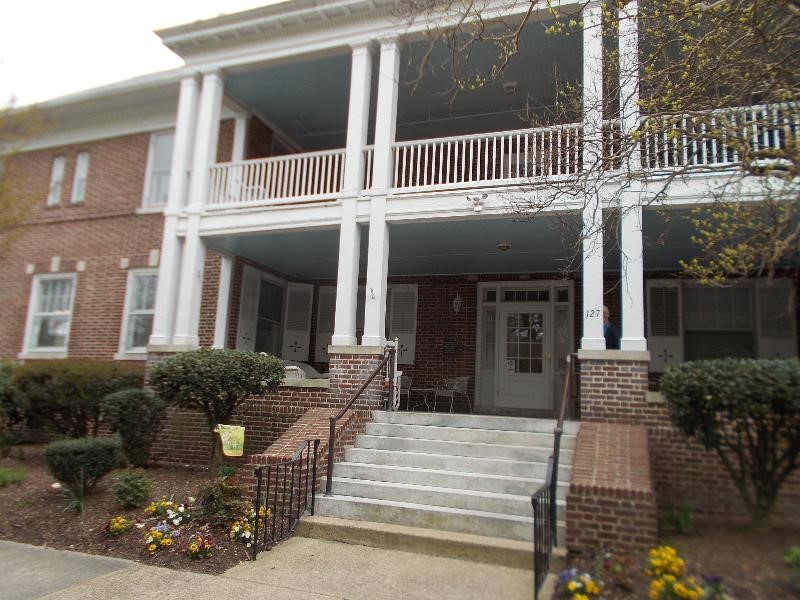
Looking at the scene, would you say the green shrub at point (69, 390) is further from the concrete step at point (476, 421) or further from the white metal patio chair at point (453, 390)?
the white metal patio chair at point (453, 390)

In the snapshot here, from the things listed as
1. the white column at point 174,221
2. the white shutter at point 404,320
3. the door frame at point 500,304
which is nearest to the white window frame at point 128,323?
the white column at point 174,221

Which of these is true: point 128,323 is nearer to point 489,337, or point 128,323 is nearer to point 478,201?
point 489,337

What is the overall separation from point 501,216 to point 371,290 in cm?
221

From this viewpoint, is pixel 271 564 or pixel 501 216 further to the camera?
pixel 501 216

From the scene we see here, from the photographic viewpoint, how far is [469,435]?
284 inches

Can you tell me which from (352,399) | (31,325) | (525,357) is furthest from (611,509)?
(31,325)

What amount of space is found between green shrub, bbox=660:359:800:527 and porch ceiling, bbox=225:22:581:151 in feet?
18.4

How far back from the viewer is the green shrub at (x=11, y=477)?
7.75 m

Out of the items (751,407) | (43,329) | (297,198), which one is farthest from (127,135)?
(751,407)

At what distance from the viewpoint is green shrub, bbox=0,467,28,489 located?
7750 millimetres

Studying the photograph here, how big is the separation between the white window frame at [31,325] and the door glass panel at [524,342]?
9.62 metres

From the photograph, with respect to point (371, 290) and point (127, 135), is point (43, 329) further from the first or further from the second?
point (371, 290)

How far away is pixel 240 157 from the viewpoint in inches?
463

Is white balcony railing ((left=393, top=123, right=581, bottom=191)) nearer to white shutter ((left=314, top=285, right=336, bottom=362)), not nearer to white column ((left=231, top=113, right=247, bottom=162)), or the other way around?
white column ((left=231, top=113, right=247, bottom=162))
